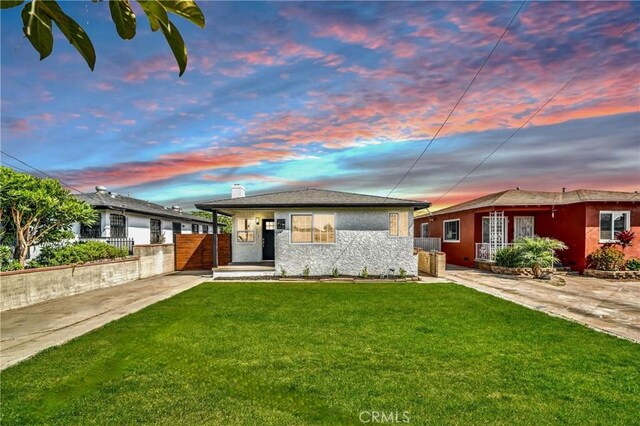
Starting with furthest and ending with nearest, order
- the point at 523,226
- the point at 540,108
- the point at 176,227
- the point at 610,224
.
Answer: the point at 176,227 < the point at 523,226 < the point at 610,224 < the point at 540,108

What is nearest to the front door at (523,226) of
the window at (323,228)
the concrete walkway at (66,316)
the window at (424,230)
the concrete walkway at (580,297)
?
the concrete walkway at (580,297)

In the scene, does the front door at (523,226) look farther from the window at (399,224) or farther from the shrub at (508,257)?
the window at (399,224)

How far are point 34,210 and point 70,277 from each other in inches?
106

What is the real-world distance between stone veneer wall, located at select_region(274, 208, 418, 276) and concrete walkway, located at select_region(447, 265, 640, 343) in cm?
276

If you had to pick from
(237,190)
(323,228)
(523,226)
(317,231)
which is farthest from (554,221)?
(237,190)

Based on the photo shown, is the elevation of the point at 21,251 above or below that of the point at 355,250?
above

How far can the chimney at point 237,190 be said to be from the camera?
19672 mm

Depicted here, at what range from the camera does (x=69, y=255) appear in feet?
39.7

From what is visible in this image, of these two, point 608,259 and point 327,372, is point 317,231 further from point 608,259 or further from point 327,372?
point 608,259

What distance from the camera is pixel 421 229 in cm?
3189

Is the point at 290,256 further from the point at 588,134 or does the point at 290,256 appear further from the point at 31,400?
the point at 588,134

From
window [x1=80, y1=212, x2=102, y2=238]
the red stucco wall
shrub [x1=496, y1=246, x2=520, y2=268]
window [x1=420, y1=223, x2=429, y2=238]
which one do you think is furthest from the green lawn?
window [x1=420, y1=223, x2=429, y2=238]

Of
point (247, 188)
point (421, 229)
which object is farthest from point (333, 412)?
point (421, 229)

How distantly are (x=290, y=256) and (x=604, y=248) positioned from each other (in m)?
15.0
